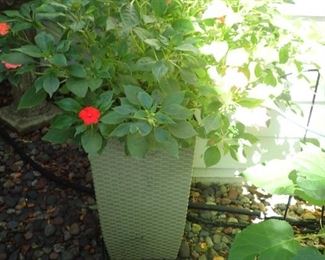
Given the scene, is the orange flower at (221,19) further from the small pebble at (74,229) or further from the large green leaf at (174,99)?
the small pebble at (74,229)

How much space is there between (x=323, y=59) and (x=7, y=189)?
1.46 meters

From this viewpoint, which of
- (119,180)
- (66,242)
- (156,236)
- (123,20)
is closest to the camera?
(123,20)

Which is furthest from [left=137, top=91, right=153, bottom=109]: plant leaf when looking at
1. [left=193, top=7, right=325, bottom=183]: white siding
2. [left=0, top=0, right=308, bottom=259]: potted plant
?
[left=193, top=7, right=325, bottom=183]: white siding

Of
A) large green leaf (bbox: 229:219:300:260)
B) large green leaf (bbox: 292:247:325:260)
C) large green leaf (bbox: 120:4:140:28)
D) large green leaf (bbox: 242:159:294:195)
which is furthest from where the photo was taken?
large green leaf (bbox: 242:159:294:195)

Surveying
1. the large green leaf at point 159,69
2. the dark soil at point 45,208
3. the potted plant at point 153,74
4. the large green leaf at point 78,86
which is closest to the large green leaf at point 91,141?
the potted plant at point 153,74

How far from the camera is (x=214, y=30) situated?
1.26 meters

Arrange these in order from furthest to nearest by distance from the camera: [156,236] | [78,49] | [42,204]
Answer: [42,204] < [156,236] < [78,49]

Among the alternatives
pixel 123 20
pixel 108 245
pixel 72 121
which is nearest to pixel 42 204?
pixel 108 245

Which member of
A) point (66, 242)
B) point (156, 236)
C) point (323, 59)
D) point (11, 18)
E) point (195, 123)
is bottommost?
point (66, 242)

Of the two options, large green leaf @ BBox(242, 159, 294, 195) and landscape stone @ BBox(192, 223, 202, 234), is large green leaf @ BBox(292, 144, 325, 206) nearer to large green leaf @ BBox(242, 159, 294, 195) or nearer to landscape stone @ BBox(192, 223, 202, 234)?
large green leaf @ BBox(242, 159, 294, 195)

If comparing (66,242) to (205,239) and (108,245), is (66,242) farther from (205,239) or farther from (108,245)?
(205,239)

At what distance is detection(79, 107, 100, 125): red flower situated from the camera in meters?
1.14

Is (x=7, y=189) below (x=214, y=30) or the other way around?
below

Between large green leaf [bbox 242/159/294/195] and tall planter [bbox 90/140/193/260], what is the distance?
21 centimetres
